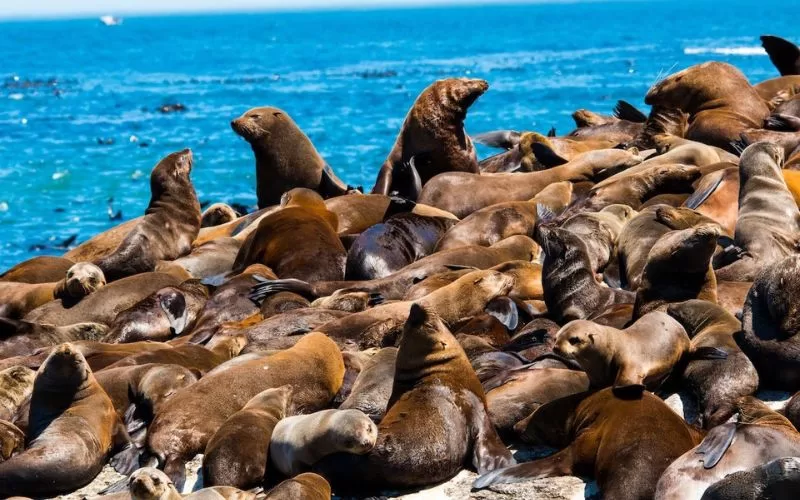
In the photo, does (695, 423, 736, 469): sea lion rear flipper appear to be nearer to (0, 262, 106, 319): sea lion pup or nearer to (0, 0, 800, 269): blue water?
(0, 262, 106, 319): sea lion pup

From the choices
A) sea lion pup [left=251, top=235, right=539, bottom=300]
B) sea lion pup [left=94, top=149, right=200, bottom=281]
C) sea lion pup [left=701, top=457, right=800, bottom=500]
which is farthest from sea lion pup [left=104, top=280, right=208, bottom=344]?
sea lion pup [left=701, top=457, right=800, bottom=500]

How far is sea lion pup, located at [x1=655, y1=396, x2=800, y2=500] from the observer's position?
169 inches

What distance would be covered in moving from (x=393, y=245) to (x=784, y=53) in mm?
6674

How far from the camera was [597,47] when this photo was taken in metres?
67.6

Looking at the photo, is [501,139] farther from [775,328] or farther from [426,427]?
[426,427]

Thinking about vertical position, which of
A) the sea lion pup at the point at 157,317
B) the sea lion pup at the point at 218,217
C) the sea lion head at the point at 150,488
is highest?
the sea lion head at the point at 150,488

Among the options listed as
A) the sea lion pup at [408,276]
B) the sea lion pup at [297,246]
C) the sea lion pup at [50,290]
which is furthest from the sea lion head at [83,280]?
the sea lion pup at [408,276]

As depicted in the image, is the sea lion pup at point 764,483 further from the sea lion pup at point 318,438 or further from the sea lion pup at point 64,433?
the sea lion pup at point 64,433

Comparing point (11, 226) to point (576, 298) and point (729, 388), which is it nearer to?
point (576, 298)

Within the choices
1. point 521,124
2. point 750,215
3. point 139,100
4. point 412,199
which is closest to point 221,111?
point 139,100

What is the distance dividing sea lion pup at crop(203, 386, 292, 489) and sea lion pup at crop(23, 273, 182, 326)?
338 cm

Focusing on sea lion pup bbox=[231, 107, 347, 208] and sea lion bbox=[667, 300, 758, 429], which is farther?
sea lion pup bbox=[231, 107, 347, 208]

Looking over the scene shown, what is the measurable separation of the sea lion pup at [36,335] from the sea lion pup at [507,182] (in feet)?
10.4

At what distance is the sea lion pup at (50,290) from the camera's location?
9008mm
